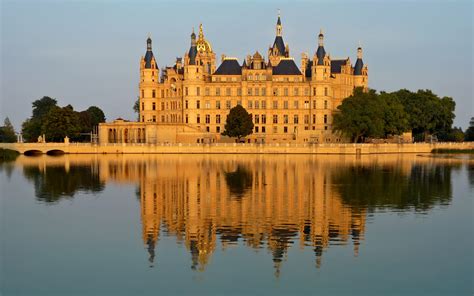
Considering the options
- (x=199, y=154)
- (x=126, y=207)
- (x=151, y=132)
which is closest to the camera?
(x=126, y=207)

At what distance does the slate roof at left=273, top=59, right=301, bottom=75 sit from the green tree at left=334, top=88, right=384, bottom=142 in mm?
14797

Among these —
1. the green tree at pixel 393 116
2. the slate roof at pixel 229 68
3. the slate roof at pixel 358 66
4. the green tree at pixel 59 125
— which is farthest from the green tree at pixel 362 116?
the green tree at pixel 59 125

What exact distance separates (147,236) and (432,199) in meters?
18.0

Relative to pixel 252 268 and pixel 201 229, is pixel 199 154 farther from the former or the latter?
pixel 252 268

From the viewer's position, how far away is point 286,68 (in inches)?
3922

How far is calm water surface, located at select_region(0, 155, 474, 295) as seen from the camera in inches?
726

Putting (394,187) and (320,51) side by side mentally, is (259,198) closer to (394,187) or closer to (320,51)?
(394,187)

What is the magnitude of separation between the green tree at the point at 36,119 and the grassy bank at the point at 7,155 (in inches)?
729

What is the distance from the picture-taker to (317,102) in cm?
9719

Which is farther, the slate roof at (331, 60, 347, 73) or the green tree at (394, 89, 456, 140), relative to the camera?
the slate roof at (331, 60, 347, 73)

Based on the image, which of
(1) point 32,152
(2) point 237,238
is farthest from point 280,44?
(2) point 237,238

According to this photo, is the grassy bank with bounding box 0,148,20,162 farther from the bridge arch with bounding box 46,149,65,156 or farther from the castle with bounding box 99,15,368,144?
the castle with bounding box 99,15,368,144

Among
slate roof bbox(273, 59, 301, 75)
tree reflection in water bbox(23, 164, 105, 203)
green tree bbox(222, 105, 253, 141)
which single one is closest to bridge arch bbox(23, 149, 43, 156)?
green tree bbox(222, 105, 253, 141)

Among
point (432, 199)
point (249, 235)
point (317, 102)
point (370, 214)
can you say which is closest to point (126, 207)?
point (249, 235)
